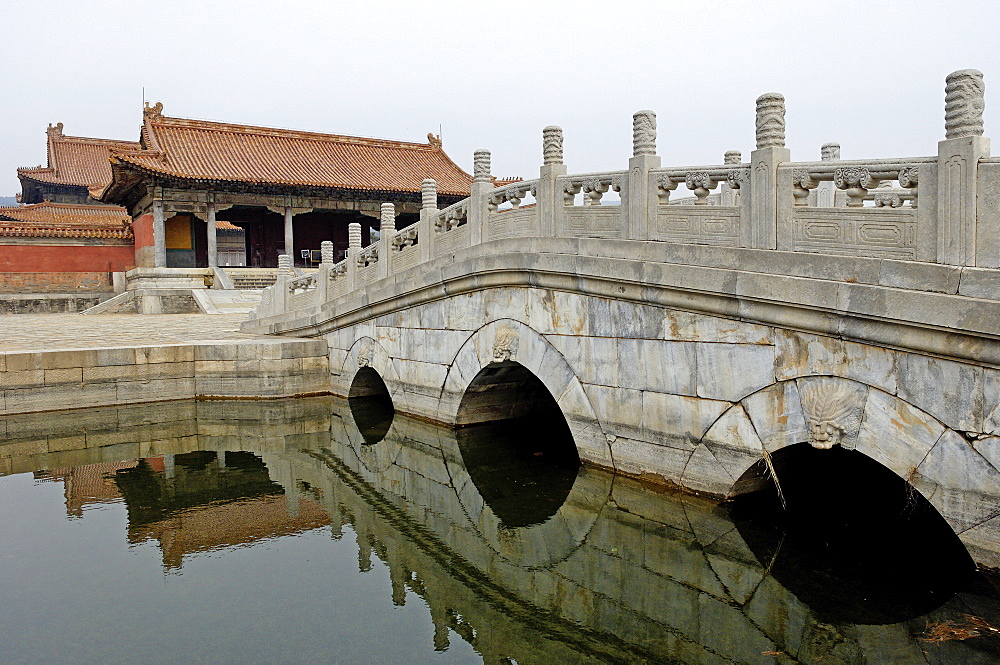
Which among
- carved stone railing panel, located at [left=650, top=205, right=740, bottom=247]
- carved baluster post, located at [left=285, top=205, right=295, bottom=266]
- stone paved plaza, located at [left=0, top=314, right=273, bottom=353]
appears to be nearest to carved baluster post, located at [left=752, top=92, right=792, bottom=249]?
carved stone railing panel, located at [left=650, top=205, right=740, bottom=247]

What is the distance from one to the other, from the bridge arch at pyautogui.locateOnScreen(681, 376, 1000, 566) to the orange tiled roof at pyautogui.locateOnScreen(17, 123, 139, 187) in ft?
109

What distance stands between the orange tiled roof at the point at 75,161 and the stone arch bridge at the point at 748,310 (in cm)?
2965

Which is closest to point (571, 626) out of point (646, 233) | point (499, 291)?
point (646, 233)

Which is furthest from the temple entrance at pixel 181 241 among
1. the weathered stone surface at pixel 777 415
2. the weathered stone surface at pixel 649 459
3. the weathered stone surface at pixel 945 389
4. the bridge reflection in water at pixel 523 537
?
the weathered stone surface at pixel 945 389

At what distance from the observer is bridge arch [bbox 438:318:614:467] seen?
23.5 feet

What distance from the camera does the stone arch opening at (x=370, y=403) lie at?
1046cm

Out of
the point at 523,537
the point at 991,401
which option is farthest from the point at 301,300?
the point at 991,401

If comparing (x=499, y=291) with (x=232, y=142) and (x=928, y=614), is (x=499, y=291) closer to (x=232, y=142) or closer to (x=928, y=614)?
(x=928, y=614)

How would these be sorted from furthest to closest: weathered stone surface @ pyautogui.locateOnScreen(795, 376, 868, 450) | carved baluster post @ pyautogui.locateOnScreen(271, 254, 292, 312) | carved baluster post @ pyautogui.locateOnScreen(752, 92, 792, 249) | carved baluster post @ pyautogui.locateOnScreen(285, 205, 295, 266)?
carved baluster post @ pyautogui.locateOnScreen(285, 205, 295, 266) → carved baluster post @ pyautogui.locateOnScreen(271, 254, 292, 312) → carved baluster post @ pyautogui.locateOnScreen(752, 92, 792, 249) → weathered stone surface @ pyautogui.locateOnScreen(795, 376, 868, 450)

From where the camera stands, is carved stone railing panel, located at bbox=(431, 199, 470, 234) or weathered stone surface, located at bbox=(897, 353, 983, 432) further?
carved stone railing panel, located at bbox=(431, 199, 470, 234)

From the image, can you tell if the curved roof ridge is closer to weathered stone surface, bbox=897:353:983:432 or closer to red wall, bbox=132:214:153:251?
red wall, bbox=132:214:153:251

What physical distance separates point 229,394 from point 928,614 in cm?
968

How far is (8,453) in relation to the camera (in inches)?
355

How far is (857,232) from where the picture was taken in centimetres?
508
